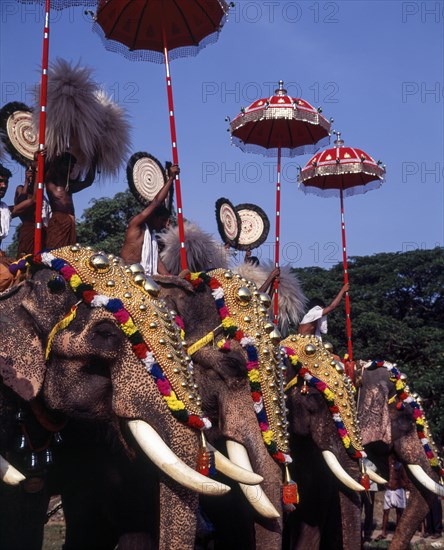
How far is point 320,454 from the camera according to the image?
7.23 m

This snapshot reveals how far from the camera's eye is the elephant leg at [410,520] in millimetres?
8172

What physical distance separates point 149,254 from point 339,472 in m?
2.54

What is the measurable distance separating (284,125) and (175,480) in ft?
21.9

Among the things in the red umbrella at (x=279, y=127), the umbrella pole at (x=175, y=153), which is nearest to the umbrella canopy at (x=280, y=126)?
the red umbrella at (x=279, y=127)

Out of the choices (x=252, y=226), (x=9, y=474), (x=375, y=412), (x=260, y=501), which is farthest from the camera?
(x=252, y=226)

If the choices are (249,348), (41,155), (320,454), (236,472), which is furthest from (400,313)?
(236,472)

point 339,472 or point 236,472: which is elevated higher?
point 236,472

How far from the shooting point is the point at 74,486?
A: 4773mm

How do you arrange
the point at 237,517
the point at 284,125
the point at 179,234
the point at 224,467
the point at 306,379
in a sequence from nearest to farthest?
1. the point at 224,467
2. the point at 237,517
3. the point at 179,234
4. the point at 306,379
5. the point at 284,125

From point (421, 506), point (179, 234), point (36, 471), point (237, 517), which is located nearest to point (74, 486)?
point (36, 471)

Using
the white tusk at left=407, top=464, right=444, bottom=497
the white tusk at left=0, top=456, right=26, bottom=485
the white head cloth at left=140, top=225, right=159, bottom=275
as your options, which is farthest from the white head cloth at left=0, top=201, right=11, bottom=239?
the white tusk at left=407, top=464, right=444, bottom=497

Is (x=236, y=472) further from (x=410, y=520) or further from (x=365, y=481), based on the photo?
(x=410, y=520)

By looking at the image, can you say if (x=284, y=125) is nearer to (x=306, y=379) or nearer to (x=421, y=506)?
(x=306, y=379)

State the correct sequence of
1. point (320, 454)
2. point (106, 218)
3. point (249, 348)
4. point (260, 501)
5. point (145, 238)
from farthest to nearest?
point (106, 218), point (320, 454), point (145, 238), point (249, 348), point (260, 501)
